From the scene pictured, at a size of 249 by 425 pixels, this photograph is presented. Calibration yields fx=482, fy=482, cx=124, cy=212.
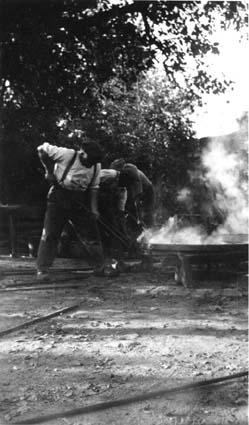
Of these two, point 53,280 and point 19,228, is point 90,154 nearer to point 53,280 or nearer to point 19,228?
point 53,280

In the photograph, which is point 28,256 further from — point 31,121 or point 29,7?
point 29,7

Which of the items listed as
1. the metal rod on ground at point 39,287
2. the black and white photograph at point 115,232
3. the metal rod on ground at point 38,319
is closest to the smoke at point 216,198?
the black and white photograph at point 115,232

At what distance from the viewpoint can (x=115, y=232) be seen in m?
7.96

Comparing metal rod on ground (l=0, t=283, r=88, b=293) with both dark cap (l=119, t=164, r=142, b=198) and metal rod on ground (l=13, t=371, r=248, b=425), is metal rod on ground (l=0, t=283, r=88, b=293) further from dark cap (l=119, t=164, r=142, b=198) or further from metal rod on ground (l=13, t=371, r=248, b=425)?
metal rod on ground (l=13, t=371, r=248, b=425)

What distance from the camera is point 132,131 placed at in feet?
52.5

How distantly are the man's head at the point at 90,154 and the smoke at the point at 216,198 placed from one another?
1.71m

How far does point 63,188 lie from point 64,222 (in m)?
0.47

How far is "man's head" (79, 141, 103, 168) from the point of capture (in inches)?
262

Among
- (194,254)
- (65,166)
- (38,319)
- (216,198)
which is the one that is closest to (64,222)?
(65,166)

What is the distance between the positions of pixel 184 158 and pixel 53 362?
46.1 feet

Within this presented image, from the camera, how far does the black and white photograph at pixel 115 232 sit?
2.79 meters

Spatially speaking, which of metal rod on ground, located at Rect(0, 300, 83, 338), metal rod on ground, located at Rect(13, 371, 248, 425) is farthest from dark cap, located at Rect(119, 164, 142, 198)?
metal rod on ground, located at Rect(13, 371, 248, 425)

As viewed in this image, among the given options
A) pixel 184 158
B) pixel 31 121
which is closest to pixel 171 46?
pixel 31 121

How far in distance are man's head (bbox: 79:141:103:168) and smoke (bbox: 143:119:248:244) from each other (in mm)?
1711
